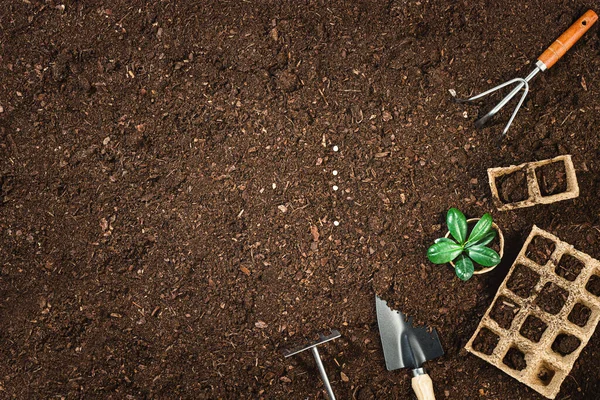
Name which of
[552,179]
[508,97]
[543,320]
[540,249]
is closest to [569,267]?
[540,249]

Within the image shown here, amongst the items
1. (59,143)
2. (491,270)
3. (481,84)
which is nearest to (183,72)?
(59,143)

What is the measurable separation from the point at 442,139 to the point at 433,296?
2.11 ft

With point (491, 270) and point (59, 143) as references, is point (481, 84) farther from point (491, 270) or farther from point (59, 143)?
point (59, 143)

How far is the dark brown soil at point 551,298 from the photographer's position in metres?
1.85

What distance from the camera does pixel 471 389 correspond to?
1.93 metres

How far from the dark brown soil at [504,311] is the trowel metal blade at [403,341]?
9.7 inches

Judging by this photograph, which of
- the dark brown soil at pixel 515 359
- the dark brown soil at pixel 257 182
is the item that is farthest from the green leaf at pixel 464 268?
the dark brown soil at pixel 515 359

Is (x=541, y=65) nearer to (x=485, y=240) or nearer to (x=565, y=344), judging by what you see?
(x=485, y=240)

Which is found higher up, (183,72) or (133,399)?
(183,72)

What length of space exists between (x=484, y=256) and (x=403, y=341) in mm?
461

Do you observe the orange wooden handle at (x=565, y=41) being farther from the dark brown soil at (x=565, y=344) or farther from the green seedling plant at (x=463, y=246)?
the dark brown soil at (x=565, y=344)

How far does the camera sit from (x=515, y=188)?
1919 millimetres

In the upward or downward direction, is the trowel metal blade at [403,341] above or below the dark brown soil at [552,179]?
below

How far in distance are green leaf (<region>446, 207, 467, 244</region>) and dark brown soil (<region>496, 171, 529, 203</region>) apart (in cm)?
25
